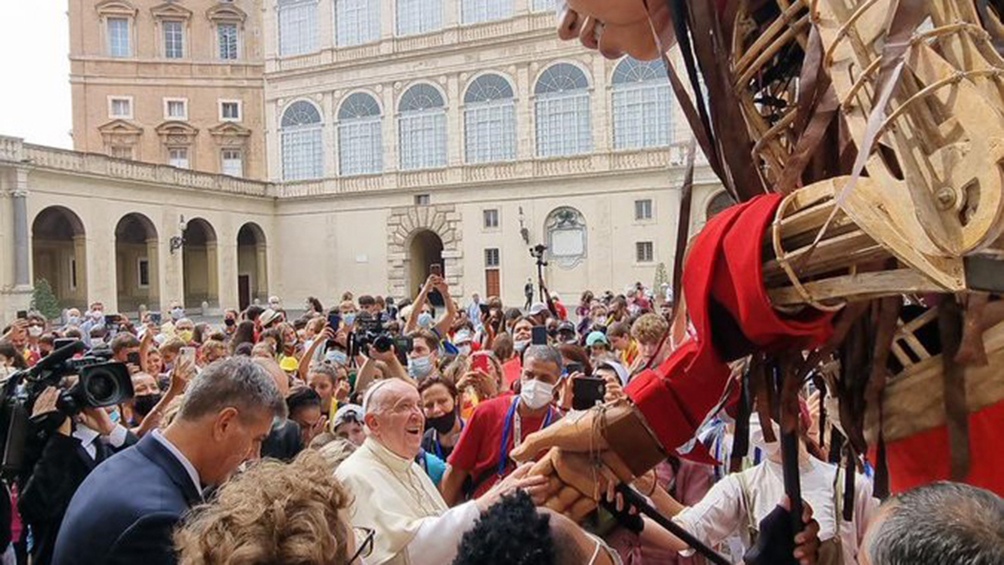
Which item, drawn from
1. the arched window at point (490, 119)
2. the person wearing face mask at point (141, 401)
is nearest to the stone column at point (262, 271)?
the arched window at point (490, 119)

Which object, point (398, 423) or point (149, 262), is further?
point (149, 262)

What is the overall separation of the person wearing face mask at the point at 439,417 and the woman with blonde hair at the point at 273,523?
386 centimetres

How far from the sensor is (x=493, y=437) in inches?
197

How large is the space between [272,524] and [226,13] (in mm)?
49932

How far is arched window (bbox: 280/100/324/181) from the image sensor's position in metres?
40.8

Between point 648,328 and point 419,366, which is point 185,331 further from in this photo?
point 648,328

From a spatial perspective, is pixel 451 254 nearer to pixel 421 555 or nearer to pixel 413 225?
pixel 413 225

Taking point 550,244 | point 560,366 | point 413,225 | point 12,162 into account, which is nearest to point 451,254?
point 413,225

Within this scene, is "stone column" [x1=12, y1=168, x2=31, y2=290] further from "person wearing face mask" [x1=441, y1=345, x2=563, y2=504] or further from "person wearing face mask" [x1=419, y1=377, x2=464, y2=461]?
"person wearing face mask" [x1=441, y1=345, x2=563, y2=504]

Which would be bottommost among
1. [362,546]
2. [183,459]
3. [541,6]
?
[362,546]

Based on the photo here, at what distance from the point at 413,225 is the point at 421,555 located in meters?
36.2

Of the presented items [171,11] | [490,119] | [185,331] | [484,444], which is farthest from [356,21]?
[484,444]

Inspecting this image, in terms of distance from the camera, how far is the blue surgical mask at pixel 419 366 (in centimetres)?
925

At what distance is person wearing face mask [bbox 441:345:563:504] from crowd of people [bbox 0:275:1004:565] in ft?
0.04
